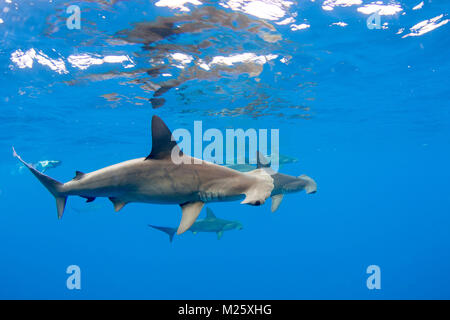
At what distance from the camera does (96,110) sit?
1911 cm

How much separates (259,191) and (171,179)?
1091mm

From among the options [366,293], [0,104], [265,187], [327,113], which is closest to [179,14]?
[265,187]

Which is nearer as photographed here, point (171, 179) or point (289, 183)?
point (171, 179)

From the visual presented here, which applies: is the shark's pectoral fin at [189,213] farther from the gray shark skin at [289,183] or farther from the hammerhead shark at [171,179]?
the gray shark skin at [289,183]

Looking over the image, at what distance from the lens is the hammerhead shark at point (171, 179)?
10.8ft

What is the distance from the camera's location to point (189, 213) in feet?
11.2

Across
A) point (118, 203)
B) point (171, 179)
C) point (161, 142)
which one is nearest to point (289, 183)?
point (171, 179)

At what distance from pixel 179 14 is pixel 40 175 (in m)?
7.16

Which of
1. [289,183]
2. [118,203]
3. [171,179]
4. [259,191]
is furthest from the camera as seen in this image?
[289,183]

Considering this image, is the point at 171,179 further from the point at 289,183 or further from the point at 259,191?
the point at 289,183

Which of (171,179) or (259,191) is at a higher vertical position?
(171,179)

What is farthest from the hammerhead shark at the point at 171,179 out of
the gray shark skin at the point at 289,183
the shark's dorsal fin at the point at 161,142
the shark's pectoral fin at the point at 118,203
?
the gray shark skin at the point at 289,183
